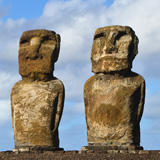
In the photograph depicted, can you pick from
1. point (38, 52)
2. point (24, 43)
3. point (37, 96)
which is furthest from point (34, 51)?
point (37, 96)

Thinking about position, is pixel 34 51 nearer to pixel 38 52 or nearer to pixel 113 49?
pixel 38 52

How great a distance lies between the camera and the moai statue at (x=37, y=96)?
15.8 meters

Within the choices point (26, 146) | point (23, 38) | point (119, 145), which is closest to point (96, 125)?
point (119, 145)

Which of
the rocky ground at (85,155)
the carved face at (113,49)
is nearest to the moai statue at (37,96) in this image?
the rocky ground at (85,155)

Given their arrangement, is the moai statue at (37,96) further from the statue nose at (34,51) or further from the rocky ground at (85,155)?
the rocky ground at (85,155)

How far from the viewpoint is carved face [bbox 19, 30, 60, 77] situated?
1608 cm

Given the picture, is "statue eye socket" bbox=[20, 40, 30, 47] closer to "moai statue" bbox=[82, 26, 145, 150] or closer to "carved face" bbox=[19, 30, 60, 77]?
"carved face" bbox=[19, 30, 60, 77]

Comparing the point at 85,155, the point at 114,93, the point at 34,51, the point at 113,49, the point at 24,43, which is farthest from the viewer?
the point at 24,43

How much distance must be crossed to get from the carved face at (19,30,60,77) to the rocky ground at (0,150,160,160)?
230cm

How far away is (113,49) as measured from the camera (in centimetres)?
1521

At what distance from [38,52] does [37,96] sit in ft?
3.96

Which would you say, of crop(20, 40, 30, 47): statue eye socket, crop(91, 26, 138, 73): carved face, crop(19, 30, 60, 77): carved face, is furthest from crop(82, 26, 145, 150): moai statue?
crop(20, 40, 30, 47): statue eye socket

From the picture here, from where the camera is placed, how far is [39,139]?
619 inches

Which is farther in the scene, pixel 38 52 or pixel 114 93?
pixel 38 52
